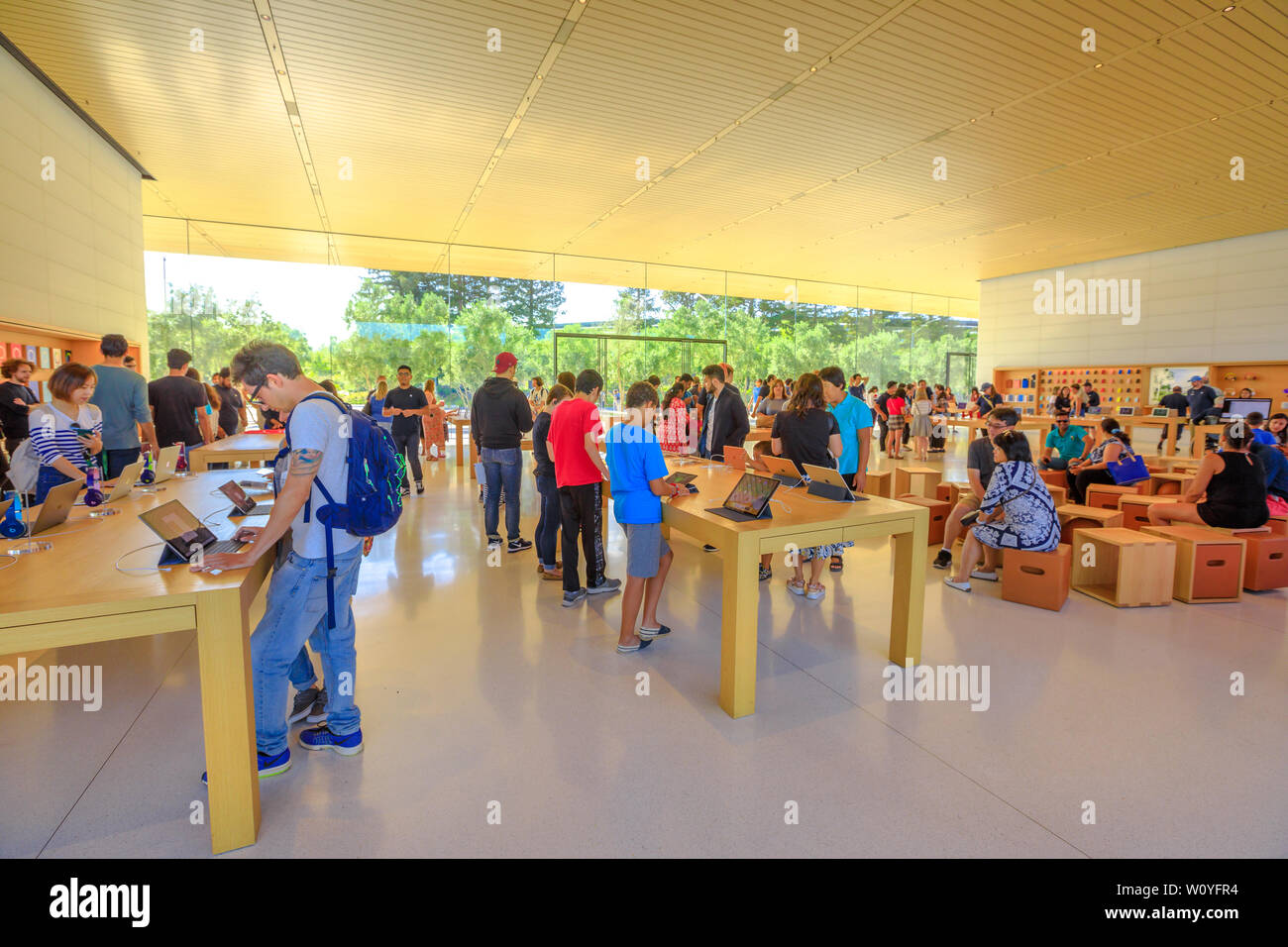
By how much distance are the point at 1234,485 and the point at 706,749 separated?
4.74 m

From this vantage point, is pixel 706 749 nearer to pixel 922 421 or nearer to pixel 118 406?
pixel 118 406

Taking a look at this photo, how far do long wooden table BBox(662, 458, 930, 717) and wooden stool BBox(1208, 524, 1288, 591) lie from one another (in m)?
3.13

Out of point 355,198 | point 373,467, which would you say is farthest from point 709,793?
point 355,198

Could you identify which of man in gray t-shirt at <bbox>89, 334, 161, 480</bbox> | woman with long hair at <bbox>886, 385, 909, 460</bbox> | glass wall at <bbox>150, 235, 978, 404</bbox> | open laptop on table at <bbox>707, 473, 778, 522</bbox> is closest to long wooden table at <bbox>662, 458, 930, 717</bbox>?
→ open laptop on table at <bbox>707, 473, 778, 522</bbox>

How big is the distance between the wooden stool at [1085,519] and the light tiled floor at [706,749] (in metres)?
1.01

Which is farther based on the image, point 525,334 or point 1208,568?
point 525,334

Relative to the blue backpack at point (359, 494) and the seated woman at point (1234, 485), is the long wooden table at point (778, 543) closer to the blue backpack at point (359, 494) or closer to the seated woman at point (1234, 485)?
the blue backpack at point (359, 494)

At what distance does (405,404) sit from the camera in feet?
27.2

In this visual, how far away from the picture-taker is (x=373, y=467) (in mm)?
2461

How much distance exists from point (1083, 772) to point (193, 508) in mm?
4455

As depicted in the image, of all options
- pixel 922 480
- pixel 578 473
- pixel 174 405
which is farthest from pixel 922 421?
pixel 174 405

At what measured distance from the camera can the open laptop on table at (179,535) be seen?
2256 mm

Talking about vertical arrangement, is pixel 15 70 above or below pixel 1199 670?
above
